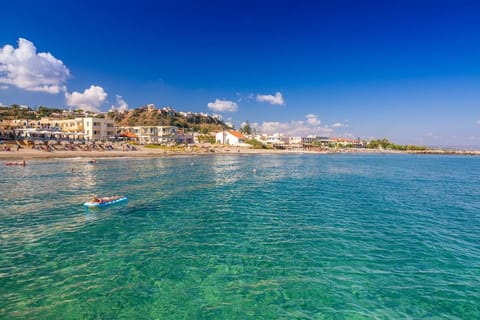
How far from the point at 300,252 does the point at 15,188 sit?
36780 millimetres

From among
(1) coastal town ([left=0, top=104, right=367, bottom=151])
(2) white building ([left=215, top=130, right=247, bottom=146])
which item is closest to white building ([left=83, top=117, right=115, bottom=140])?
(1) coastal town ([left=0, top=104, right=367, bottom=151])

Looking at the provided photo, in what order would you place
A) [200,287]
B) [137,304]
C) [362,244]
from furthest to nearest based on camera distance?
[362,244] → [200,287] → [137,304]

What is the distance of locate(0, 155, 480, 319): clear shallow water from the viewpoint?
11.5m

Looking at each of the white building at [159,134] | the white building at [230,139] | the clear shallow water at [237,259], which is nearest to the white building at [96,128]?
the white building at [159,134]

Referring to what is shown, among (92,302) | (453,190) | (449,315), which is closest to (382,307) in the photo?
(449,315)

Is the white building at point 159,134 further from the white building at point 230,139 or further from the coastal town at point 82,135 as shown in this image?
the white building at point 230,139

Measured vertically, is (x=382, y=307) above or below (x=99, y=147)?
below

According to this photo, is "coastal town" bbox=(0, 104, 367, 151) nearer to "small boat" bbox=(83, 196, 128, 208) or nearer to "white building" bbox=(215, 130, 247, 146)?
"white building" bbox=(215, 130, 247, 146)

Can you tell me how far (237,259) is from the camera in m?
15.8

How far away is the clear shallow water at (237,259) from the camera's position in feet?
37.6

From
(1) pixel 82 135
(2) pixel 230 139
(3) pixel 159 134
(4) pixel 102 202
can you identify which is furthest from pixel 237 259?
(2) pixel 230 139

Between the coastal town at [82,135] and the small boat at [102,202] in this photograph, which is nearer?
the small boat at [102,202]

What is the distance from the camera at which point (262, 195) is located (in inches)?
1358

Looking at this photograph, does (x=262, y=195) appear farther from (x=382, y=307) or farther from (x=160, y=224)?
(x=382, y=307)
